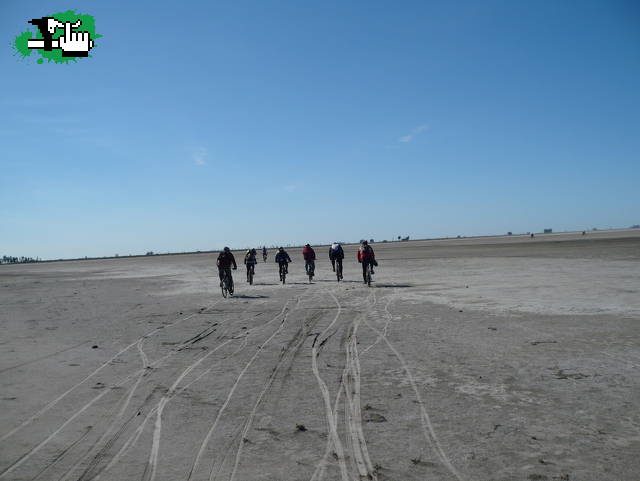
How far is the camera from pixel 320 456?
4.23m

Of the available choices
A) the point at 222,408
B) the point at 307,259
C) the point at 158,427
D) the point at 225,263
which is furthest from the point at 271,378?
the point at 307,259

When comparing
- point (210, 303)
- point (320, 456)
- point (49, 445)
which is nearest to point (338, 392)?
point (320, 456)

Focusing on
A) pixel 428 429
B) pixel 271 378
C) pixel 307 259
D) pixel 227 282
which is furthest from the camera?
pixel 307 259

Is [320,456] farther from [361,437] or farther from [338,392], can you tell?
[338,392]

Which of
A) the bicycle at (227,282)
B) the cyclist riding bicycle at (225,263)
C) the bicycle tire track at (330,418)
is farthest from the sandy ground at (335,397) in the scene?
the cyclist riding bicycle at (225,263)

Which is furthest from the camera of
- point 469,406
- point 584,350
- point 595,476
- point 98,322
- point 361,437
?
point 98,322

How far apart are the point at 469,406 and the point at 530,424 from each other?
0.72 m

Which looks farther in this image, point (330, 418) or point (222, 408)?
point (222, 408)

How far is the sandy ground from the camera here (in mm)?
4109

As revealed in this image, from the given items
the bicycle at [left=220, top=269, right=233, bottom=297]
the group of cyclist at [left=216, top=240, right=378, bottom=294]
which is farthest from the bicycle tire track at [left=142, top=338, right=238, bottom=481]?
the group of cyclist at [left=216, top=240, right=378, bottom=294]

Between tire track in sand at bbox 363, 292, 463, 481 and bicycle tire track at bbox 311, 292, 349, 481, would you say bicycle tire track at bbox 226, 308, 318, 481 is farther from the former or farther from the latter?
tire track in sand at bbox 363, 292, 463, 481

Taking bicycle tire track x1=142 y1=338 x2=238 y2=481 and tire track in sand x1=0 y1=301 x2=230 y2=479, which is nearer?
bicycle tire track x1=142 y1=338 x2=238 y2=481

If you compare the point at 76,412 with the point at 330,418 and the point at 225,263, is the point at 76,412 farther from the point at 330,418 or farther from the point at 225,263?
the point at 225,263

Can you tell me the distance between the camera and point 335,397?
575cm
